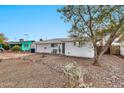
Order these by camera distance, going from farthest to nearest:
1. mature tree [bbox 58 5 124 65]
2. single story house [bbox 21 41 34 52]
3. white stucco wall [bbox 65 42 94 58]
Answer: single story house [bbox 21 41 34 52] < white stucco wall [bbox 65 42 94 58] < mature tree [bbox 58 5 124 65]

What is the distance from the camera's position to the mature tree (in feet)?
30.2

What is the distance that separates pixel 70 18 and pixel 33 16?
2.02 meters

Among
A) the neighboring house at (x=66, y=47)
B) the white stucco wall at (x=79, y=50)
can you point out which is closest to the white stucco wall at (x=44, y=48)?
the neighboring house at (x=66, y=47)

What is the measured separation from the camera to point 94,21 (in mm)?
9719

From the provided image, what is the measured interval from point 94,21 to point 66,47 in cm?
725

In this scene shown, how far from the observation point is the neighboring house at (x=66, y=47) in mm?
14164

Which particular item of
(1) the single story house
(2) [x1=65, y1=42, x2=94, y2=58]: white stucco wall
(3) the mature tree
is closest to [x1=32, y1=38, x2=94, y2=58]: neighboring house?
(2) [x1=65, y1=42, x2=94, y2=58]: white stucco wall

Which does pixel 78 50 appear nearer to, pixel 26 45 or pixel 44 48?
pixel 44 48

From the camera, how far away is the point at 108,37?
10484 mm

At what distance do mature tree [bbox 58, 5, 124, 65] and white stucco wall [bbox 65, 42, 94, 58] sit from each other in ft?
9.22

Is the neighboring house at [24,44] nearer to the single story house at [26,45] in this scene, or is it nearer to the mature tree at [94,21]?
the single story house at [26,45]

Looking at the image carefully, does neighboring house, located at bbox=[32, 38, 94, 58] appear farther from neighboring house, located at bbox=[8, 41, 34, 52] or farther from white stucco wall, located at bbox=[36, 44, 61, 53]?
neighboring house, located at bbox=[8, 41, 34, 52]
